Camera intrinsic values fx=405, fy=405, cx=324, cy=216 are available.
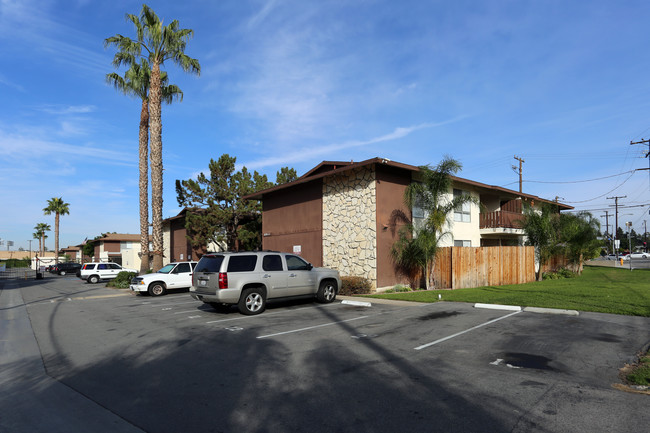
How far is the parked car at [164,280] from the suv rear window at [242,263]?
965 centimetres

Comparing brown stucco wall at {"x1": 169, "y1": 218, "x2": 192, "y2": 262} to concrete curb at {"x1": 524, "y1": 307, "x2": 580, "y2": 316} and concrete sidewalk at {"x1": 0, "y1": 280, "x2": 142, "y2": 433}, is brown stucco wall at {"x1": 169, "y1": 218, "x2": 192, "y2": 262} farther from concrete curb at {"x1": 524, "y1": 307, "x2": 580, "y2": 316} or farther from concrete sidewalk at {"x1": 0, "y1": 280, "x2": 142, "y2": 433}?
concrete curb at {"x1": 524, "y1": 307, "x2": 580, "y2": 316}

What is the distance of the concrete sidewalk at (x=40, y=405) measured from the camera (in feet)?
14.8

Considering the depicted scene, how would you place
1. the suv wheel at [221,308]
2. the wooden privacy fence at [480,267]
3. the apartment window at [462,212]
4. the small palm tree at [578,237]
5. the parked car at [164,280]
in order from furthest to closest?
the small palm tree at [578,237], the apartment window at [462,212], the parked car at [164,280], the wooden privacy fence at [480,267], the suv wheel at [221,308]

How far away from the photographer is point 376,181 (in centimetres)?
1805

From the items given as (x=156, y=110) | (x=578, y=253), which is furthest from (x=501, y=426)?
(x=578, y=253)

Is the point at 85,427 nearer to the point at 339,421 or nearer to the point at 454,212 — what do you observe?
the point at 339,421

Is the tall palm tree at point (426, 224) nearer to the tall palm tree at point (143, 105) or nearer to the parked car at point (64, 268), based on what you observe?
the tall palm tree at point (143, 105)

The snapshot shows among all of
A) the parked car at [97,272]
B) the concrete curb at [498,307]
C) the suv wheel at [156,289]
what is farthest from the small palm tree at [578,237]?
the parked car at [97,272]

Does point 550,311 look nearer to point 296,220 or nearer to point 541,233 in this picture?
point 296,220

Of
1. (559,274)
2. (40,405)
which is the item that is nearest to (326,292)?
(40,405)

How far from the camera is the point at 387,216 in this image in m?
18.6

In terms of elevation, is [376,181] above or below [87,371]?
above

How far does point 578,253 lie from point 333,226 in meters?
19.0

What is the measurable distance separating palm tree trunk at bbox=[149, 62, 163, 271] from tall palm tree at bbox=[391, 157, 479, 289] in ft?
50.0
